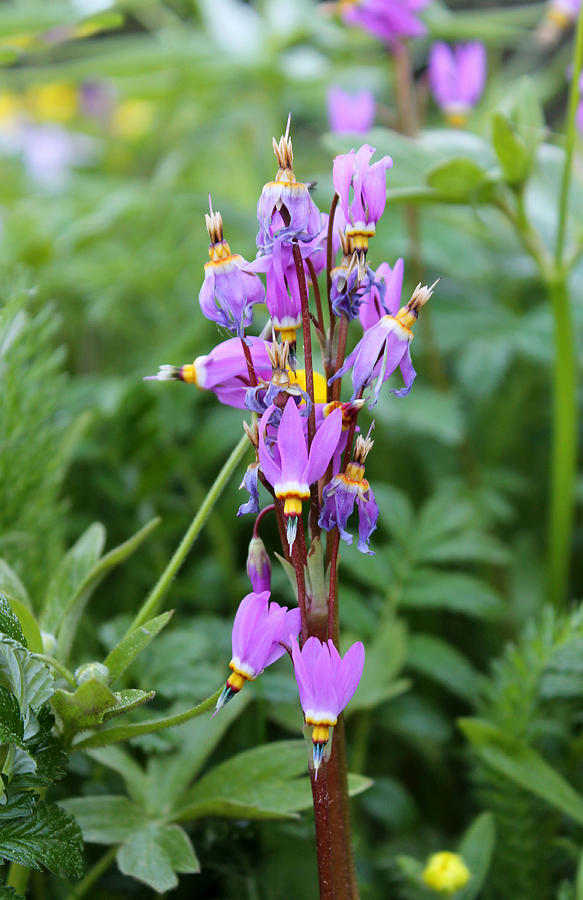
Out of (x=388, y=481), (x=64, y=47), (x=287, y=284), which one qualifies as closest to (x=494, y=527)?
(x=388, y=481)

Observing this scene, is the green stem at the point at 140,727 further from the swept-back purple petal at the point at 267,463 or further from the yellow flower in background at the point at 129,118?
the yellow flower in background at the point at 129,118

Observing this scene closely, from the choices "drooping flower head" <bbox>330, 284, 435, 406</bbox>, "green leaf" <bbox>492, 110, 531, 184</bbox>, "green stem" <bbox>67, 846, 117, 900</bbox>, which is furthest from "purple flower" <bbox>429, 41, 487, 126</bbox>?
"green stem" <bbox>67, 846, 117, 900</bbox>

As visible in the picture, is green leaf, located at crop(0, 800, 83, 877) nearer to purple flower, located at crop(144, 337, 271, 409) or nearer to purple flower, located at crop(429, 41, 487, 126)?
purple flower, located at crop(144, 337, 271, 409)

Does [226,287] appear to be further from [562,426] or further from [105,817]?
[562,426]

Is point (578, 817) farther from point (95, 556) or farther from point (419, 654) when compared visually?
point (95, 556)

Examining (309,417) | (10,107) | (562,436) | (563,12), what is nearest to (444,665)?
(562,436)

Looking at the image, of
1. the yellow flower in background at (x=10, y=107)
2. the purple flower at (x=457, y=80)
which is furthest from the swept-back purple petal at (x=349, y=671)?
the yellow flower in background at (x=10, y=107)
